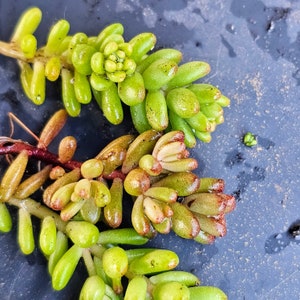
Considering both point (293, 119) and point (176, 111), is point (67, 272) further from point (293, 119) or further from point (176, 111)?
point (293, 119)

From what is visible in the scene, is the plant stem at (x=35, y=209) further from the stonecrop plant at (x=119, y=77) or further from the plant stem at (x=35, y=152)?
the stonecrop plant at (x=119, y=77)

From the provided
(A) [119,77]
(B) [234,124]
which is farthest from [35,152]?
(B) [234,124]

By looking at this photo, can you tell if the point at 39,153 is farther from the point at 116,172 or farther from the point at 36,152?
the point at 116,172

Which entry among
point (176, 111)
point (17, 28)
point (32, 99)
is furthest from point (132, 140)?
point (17, 28)

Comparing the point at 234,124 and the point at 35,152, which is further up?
the point at 234,124

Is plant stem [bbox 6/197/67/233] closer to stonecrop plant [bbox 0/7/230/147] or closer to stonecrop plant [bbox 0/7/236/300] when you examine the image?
stonecrop plant [bbox 0/7/236/300]

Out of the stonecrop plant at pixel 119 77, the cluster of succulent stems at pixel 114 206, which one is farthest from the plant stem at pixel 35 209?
the stonecrop plant at pixel 119 77

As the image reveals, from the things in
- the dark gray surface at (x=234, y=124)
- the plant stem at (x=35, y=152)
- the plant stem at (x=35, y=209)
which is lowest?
the plant stem at (x=35, y=209)
